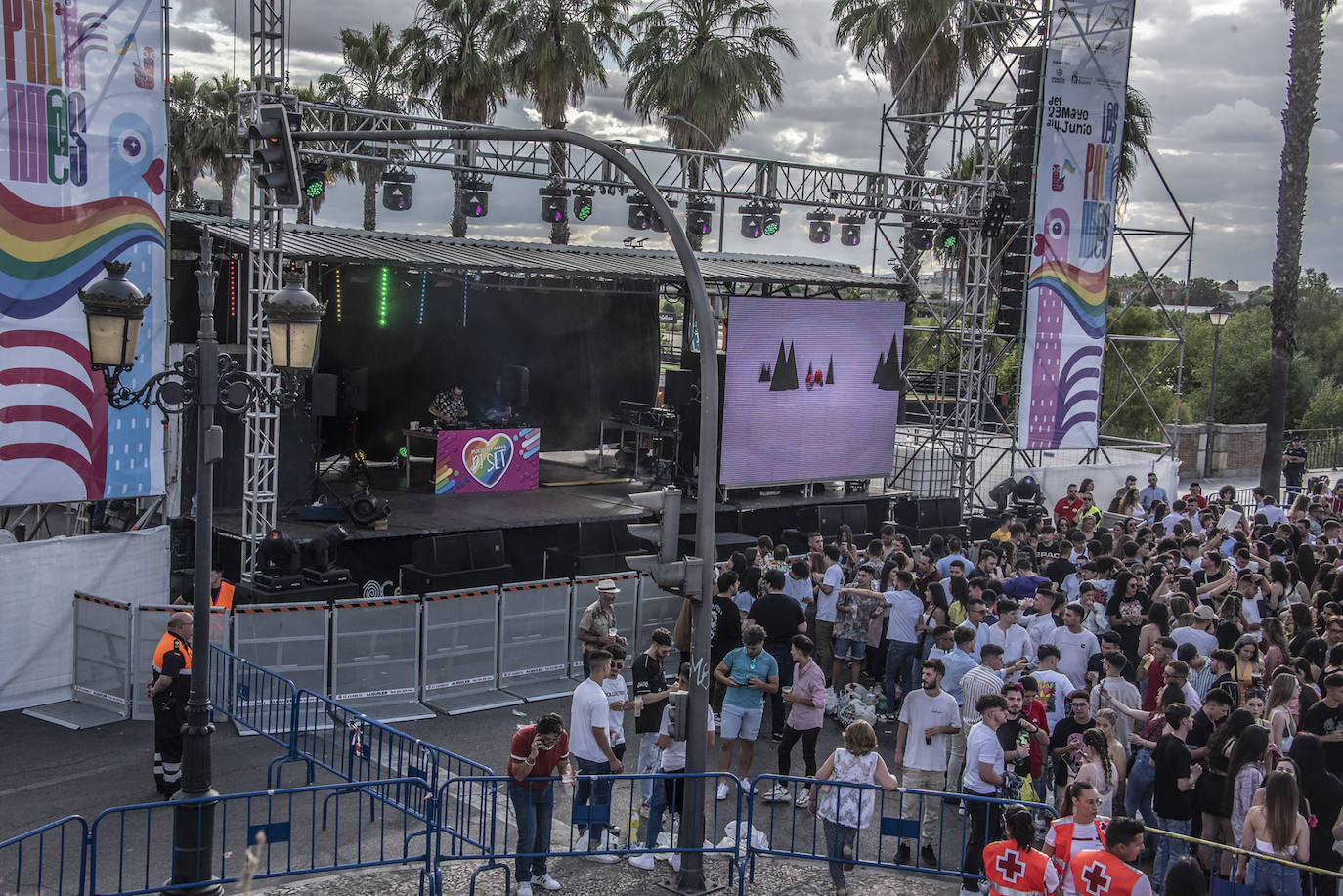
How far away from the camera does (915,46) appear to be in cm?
2764

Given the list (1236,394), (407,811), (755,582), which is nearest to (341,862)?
(407,811)

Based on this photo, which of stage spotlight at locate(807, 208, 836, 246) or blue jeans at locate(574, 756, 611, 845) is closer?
blue jeans at locate(574, 756, 611, 845)

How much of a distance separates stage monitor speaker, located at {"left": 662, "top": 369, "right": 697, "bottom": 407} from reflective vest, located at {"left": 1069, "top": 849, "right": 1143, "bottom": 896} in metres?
15.9

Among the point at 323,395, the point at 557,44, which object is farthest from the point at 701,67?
the point at 323,395

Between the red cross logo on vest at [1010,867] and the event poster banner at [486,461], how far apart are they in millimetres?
14893

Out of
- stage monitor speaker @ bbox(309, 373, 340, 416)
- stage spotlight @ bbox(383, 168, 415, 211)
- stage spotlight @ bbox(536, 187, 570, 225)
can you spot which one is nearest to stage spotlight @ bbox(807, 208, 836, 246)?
stage spotlight @ bbox(536, 187, 570, 225)

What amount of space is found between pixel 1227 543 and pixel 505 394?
46.1 feet

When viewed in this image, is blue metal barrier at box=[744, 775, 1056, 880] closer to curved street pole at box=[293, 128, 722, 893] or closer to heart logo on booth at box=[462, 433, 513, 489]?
curved street pole at box=[293, 128, 722, 893]

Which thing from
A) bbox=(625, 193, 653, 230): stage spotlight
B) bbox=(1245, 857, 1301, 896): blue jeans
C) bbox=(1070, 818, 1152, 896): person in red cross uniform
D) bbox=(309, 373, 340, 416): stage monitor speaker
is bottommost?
bbox=(1245, 857, 1301, 896): blue jeans

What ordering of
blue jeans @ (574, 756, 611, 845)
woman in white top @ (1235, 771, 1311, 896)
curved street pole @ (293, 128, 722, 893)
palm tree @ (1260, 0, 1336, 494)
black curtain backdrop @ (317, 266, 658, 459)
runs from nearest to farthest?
woman in white top @ (1235, 771, 1311, 896) → curved street pole @ (293, 128, 722, 893) → blue jeans @ (574, 756, 611, 845) → black curtain backdrop @ (317, 266, 658, 459) → palm tree @ (1260, 0, 1336, 494)

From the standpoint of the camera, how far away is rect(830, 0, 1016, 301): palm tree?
26.7m

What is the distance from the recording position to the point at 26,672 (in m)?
12.6

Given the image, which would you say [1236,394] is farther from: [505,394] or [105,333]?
[105,333]

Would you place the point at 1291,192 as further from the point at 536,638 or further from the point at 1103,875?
the point at 1103,875
